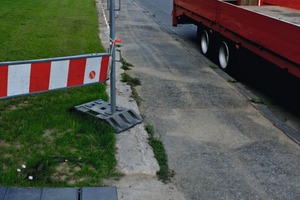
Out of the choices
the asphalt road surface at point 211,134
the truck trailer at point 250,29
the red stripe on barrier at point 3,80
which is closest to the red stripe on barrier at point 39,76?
the red stripe on barrier at point 3,80

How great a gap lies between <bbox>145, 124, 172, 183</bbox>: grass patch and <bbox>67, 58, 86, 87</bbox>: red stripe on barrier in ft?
3.69

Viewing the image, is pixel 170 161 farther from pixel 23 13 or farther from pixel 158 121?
pixel 23 13

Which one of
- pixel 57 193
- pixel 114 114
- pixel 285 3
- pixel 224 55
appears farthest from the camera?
pixel 224 55

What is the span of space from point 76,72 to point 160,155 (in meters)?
1.44

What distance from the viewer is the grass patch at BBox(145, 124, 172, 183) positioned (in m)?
4.98

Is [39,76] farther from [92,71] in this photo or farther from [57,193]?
[57,193]

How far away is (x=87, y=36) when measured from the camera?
41.5 ft

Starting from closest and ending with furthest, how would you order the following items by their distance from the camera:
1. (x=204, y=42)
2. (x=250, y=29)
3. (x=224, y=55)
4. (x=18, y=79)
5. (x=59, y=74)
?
(x=18, y=79)
(x=59, y=74)
(x=250, y=29)
(x=224, y=55)
(x=204, y=42)

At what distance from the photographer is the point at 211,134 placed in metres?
6.34

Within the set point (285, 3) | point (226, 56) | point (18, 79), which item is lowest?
point (226, 56)

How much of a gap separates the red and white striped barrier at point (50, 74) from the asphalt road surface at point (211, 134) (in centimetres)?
123

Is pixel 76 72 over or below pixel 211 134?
over

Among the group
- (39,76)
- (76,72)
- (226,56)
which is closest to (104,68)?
(76,72)

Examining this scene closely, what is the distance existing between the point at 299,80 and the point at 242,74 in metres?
2.65
